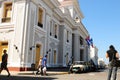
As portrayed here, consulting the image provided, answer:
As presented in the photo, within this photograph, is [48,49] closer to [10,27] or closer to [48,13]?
[48,13]

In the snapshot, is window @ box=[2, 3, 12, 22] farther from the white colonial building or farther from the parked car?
the parked car

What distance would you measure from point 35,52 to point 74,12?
24231 millimetres

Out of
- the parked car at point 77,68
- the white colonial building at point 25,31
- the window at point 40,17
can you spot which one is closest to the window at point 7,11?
the white colonial building at point 25,31

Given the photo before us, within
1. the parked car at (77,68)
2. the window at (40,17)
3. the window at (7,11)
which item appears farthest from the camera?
the window at (40,17)

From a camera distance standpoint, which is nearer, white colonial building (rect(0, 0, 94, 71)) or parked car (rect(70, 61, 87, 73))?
white colonial building (rect(0, 0, 94, 71))

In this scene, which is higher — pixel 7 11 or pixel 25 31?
pixel 7 11

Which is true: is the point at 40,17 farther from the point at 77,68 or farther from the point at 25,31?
the point at 77,68

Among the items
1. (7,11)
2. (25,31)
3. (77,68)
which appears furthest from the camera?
(77,68)

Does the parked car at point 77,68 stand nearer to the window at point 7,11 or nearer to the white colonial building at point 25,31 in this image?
the white colonial building at point 25,31

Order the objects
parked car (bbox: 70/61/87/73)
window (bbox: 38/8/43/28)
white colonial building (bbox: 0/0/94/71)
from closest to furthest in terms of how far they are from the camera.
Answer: white colonial building (bbox: 0/0/94/71) < parked car (bbox: 70/61/87/73) < window (bbox: 38/8/43/28)

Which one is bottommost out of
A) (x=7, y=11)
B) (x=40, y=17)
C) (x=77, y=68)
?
(x=77, y=68)

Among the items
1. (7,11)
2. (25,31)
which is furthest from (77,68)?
(7,11)

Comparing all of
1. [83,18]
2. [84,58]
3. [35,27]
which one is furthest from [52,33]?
[83,18]

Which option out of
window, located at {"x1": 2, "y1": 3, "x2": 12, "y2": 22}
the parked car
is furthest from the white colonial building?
the parked car
